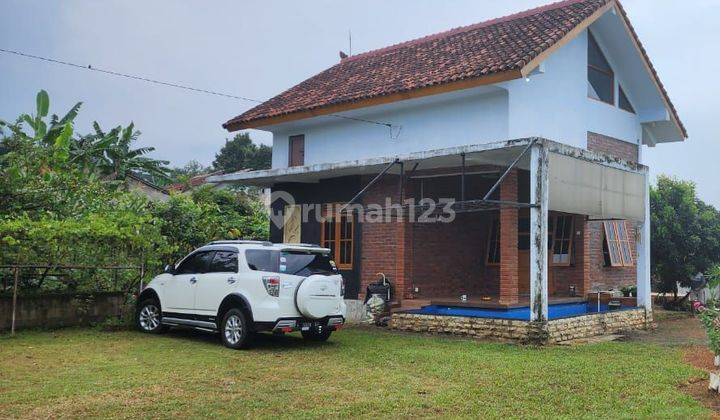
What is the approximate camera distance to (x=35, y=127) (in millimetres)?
21484

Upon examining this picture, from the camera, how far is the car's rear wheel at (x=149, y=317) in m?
12.7

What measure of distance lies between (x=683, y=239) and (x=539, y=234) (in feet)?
28.2

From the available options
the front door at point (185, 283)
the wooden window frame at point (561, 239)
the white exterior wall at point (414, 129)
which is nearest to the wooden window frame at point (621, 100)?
the wooden window frame at point (561, 239)

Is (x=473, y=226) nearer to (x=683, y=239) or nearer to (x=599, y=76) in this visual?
(x=599, y=76)

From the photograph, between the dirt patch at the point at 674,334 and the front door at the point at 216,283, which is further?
the dirt patch at the point at 674,334

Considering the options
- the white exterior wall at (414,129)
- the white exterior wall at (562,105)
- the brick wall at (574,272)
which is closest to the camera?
the white exterior wall at (562,105)

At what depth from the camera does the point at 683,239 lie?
1808cm

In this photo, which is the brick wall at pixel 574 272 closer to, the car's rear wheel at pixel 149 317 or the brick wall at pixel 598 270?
the brick wall at pixel 598 270

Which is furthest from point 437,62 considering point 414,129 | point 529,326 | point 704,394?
point 704,394

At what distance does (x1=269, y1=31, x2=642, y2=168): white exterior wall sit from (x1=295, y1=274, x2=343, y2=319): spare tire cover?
4.73 meters

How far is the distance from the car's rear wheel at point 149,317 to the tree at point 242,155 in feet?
114

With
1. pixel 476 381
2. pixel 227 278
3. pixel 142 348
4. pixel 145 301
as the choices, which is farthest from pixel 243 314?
pixel 476 381

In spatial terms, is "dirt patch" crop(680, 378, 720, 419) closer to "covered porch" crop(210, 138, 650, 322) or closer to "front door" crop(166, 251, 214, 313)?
"covered porch" crop(210, 138, 650, 322)

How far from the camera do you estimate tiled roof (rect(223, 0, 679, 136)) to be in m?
13.3
